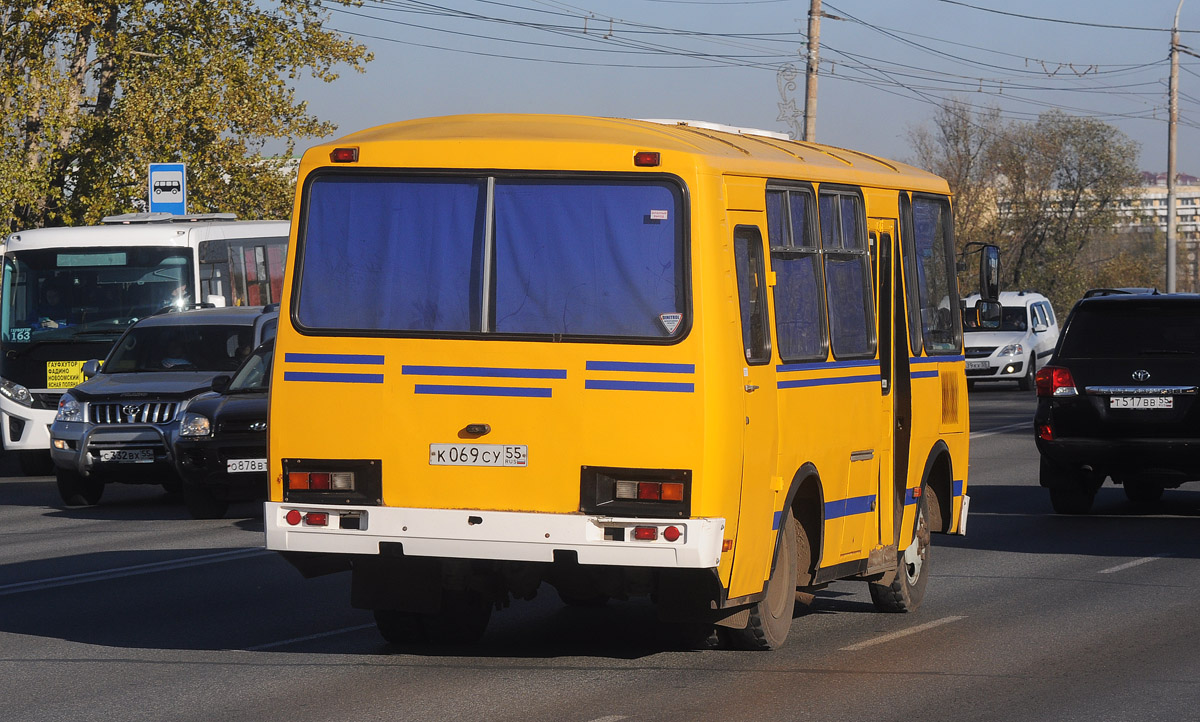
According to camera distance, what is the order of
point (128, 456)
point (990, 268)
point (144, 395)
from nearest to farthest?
point (990, 268)
point (128, 456)
point (144, 395)

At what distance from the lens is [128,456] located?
1758cm

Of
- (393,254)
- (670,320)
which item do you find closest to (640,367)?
(670,320)

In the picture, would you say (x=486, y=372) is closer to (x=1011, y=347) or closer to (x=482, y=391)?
(x=482, y=391)

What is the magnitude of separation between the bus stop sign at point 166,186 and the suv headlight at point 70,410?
360 inches

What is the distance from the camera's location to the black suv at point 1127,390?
15555 mm

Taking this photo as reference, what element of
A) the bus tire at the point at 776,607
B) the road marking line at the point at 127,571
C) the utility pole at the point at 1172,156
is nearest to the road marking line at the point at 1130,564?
the bus tire at the point at 776,607

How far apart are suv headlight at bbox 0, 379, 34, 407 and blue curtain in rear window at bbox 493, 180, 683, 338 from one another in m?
15.0

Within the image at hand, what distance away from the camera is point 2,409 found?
72.0ft

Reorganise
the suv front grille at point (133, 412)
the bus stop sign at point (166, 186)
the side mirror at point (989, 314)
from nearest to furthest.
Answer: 1. the side mirror at point (989, 314)
2. the suv front grille at point (133, 412)
3. the bus stop sign at point (166, 186)

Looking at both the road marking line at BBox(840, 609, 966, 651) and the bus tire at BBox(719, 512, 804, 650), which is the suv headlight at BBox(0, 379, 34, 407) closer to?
the road marking line at BBox(840, 609, 966, 651)

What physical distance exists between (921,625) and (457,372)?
339 centimetres

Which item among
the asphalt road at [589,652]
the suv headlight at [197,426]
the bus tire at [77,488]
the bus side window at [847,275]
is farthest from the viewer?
the bus tire at [77,488]

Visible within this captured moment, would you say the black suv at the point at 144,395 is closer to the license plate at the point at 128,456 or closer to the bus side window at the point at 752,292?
the license plate at the point at 128,456

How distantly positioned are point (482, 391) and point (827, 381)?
6.42 ft
